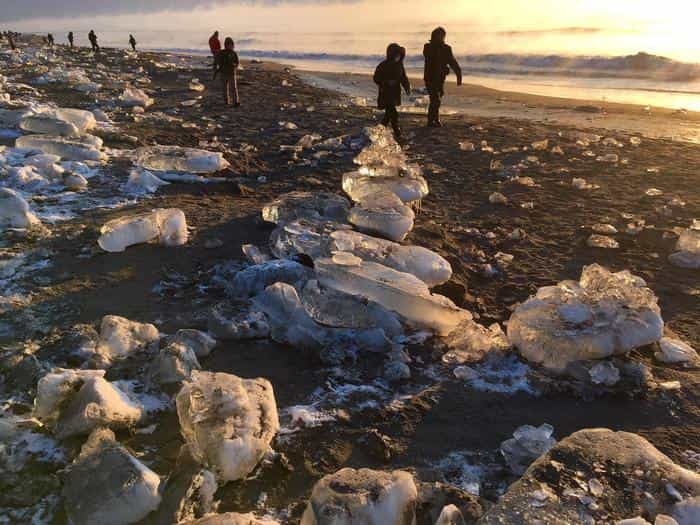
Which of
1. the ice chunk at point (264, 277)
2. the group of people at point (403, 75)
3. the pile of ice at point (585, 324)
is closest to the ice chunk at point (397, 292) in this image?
the ice chunk at point (264, 277)

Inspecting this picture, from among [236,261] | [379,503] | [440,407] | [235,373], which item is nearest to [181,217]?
[236,261]

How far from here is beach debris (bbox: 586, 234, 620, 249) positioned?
4.37m

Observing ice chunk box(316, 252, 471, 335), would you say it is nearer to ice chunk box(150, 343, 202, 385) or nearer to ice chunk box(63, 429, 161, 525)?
ice chunk box(150, 343, 202, 385)

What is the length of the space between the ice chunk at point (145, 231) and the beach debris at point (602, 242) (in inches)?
125

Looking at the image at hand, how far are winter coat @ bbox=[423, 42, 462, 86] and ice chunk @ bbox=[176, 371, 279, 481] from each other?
7.48 meters

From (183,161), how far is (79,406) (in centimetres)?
397

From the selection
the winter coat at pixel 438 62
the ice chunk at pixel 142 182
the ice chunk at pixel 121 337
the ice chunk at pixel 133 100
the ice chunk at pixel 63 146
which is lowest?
the ice chunk at pixel 121 337

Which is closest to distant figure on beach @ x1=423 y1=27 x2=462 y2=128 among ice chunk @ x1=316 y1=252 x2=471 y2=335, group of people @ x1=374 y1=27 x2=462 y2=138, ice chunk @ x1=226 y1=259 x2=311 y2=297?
group of people @ x1=374 y1=27 x2=462 y2=138

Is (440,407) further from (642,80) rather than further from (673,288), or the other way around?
(642,80)

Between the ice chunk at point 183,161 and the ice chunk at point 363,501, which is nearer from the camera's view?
the ice chunk at point 363,501

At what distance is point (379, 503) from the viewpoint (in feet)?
5.58

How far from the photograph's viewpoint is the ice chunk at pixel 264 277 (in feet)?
10.8

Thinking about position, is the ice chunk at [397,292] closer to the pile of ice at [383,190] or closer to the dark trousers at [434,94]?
the pile of ice at [383,190]

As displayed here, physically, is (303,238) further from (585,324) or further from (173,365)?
(585,324)
